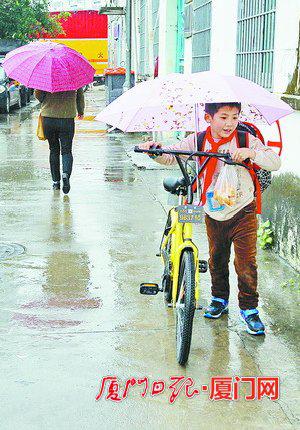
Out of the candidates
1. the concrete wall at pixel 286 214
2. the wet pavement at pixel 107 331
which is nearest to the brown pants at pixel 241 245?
the wet pavement at pixel 107 331

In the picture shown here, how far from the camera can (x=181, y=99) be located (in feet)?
14.8

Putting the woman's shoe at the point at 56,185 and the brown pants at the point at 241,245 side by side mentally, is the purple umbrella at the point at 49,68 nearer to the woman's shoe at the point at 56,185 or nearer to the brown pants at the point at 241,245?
the woman's shoe at the point at 56,185

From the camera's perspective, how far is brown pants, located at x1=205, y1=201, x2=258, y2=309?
4.91 metres

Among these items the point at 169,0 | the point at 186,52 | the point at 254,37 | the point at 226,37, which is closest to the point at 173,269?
the point at 254,37

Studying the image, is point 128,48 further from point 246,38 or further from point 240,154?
point 240,154

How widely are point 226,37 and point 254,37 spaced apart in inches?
50.7

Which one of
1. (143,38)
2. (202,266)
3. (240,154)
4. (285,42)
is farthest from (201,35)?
(143,38)

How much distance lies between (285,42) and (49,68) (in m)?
3.24

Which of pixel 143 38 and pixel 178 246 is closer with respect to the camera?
pixel 178 246

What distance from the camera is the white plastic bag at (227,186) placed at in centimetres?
470

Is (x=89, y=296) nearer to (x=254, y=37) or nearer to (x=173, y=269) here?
(x=173, y=269)

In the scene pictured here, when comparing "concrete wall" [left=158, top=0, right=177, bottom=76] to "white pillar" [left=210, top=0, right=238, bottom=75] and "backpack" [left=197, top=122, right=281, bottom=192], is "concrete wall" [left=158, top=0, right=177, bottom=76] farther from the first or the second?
"backpack" [left=197, top=122, right=281, bottom=192]

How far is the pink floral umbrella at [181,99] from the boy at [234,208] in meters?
0.15

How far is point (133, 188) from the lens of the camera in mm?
10422
